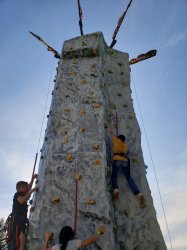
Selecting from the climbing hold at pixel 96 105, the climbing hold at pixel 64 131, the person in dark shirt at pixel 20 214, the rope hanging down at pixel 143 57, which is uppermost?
the rope hanging down at pixel 143 57

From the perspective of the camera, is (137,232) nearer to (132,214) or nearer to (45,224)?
(132,214)

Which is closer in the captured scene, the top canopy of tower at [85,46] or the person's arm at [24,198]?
the person's arm at [24,198]

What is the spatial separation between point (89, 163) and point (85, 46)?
16.6ft

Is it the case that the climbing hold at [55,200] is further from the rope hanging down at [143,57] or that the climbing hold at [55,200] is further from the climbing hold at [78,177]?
the rope hanging down at [143,57]

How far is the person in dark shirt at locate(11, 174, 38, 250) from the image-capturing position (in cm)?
517

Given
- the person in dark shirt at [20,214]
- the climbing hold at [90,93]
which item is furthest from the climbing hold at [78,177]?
the climbing hold at [90,93]

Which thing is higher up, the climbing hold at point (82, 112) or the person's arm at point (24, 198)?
the climbing hold at point (82, 112)

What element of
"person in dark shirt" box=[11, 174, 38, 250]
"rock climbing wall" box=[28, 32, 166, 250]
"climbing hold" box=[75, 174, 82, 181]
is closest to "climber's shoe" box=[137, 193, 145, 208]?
"rock climbing wall" box=[28, 32, 166, 250]

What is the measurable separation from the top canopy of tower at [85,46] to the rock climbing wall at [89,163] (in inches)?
1.4

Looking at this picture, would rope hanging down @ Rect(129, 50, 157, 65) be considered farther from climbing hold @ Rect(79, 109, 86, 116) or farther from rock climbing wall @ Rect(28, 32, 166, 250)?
climbing hold @ Rect(79, 109, 86, 116)

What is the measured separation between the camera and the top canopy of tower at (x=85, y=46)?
9.33 metres

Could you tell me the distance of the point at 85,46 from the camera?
948 cm

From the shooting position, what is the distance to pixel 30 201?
581 cm

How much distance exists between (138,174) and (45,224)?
2.74 m
